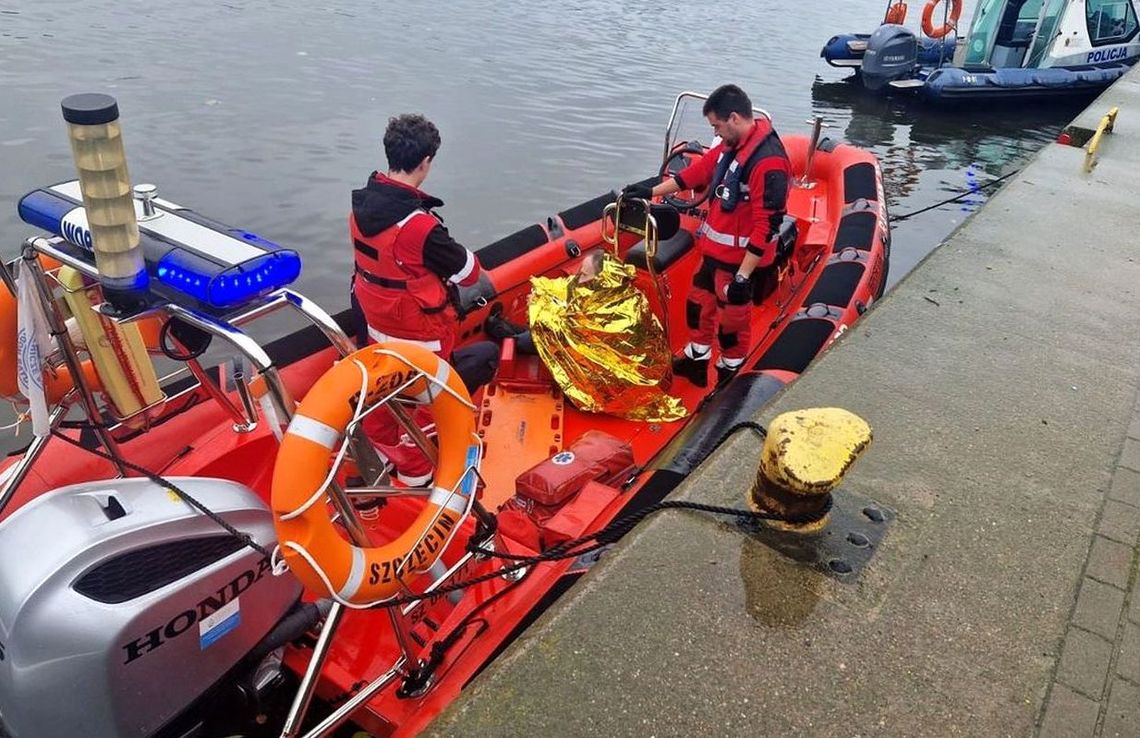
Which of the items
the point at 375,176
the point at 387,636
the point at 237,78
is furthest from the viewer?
the point at 237,78

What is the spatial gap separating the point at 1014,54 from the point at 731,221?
1438 centimetres

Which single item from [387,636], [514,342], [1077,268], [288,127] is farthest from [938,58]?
[387,636]

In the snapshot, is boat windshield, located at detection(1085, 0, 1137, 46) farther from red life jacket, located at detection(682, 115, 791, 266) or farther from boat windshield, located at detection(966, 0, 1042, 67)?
red life jacket, located at detection(682, 115, 791, 266)

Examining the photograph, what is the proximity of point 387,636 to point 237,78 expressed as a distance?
10.3 meters

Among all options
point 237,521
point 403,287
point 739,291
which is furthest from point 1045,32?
point 237,521

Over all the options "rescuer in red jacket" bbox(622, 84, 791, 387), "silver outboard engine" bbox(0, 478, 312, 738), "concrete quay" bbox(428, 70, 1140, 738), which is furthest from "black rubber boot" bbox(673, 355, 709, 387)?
"silver outboard engine" bbox(0, 478, 312, 738)

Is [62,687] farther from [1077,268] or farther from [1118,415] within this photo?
[1077,268]

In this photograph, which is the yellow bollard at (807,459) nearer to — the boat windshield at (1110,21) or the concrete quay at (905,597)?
the concrete quay at (905,597)

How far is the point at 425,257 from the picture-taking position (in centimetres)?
291

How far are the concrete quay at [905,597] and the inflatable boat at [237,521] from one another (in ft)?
1.14

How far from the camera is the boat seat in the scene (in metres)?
4.55

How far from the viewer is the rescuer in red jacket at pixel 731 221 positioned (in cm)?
376

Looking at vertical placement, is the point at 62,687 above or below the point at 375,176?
below

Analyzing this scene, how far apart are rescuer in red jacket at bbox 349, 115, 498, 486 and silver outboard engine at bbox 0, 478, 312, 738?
1.12 m
